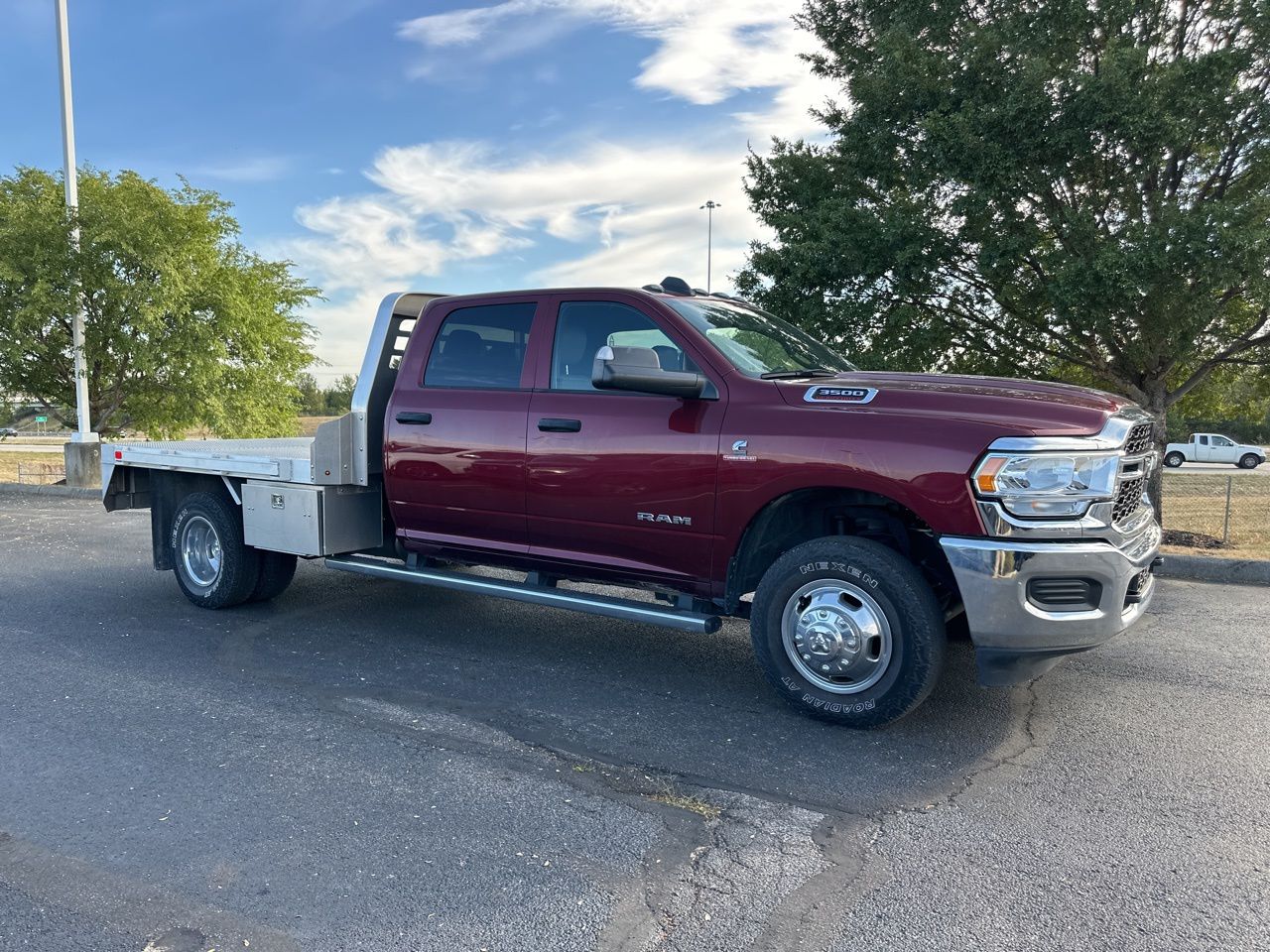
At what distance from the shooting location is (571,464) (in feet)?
16.5

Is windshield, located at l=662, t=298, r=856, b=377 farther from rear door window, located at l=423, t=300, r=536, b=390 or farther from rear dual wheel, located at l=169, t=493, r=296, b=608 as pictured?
rear dual wheel, located at l=169, t=493, r=296, b=608

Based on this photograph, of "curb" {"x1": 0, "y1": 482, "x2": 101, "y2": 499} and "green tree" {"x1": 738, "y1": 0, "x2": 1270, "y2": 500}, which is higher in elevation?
"green tree" {"x1": 738, "y1": 0, "x2": 1270, "y2": 500}

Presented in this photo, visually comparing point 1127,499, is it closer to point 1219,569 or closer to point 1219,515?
point 1219,569

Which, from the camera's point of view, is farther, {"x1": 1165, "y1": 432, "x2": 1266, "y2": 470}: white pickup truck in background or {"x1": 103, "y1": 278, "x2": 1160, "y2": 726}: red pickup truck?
{"x1": 1165, "y1": 432, "x2": 1266, "y2": 470}: white pickup truck in background

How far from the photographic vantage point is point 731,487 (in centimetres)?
452

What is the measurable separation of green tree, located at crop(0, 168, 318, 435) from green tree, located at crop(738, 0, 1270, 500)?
452 inches

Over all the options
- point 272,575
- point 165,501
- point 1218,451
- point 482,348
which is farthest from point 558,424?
point 1218,451

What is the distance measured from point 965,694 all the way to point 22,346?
702 inches

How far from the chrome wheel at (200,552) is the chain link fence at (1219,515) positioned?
9.55 metres

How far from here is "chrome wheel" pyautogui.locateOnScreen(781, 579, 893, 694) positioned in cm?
418

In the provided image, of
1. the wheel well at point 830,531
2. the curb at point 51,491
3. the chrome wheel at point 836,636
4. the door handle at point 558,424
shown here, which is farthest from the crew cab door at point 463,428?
the curb at point 51,491

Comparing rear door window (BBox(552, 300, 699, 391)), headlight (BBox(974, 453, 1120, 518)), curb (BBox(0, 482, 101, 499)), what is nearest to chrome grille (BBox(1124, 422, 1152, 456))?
headlight (BBox(974, 453, 1120, 518))

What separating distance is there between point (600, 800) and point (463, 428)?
100 inches

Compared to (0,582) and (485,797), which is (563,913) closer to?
(485,797)
